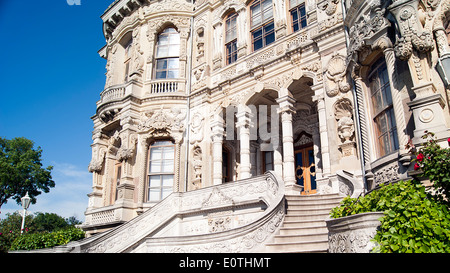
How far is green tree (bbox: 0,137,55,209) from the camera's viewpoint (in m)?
27.1

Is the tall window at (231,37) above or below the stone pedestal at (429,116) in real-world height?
above

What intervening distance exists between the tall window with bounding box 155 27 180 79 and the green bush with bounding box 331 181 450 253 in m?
14.3

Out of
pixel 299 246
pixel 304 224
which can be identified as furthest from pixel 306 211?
pixel 299 246

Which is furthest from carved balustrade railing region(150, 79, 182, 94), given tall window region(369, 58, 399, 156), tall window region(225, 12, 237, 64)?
tall window region(369, 58, 399, 156)

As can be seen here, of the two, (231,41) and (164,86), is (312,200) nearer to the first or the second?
(231,41)

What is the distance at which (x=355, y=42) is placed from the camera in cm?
964

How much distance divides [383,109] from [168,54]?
1202 centimetres

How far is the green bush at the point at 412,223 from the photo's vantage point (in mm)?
3703

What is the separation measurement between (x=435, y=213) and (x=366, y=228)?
0.86m

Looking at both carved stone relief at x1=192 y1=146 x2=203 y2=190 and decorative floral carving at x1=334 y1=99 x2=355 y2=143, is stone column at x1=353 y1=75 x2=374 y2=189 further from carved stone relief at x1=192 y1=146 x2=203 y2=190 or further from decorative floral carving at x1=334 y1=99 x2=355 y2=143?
carved stone relief at x1=192 y1=146 x2=203 y2=190

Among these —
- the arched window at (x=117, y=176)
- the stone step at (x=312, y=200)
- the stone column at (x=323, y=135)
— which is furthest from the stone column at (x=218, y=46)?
the stone step at (x=312, y=200)

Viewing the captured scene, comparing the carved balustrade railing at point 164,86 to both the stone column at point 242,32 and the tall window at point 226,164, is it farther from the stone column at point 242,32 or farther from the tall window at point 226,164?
the tall window at point 226,164

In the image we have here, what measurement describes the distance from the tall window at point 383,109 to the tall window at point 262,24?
621 cm

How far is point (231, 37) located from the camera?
1641cm
